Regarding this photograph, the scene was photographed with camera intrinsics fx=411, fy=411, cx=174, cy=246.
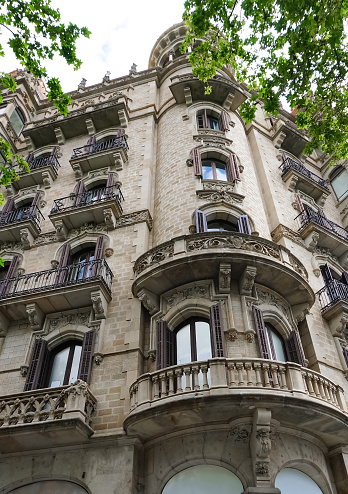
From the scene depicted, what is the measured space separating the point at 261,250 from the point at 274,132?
13.9 meters

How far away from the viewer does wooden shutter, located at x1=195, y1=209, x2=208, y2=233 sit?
1499cm

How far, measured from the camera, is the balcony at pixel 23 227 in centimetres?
1797

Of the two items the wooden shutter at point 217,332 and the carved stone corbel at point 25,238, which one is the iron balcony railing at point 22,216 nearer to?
the carved stone corbel at point 25,238

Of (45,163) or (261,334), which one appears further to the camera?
(45,163)

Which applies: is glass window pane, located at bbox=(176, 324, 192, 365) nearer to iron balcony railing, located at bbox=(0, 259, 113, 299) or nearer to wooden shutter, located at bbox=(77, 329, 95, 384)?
wooden shutter, located at bbox=(77, 329, 95, 384)

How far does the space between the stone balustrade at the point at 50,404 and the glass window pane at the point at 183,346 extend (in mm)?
2715

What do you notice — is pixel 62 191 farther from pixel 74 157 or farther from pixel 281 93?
pixel 281 93

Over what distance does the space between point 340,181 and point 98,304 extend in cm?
1777

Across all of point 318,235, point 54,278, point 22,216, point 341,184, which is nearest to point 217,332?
point 54,278

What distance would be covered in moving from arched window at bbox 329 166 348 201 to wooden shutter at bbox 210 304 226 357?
1503cm

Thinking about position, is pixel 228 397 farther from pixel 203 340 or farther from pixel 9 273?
pixel 9 273

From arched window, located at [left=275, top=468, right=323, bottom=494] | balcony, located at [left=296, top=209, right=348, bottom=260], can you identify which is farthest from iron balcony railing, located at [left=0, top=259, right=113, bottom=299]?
balcony, located at [left=296, top=209, right=348, bottom=260]

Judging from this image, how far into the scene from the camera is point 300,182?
21.3 meters

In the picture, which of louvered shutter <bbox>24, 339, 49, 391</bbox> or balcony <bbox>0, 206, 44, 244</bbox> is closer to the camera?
louvered shutter <bbox>24, 339, 49, 391</bbox>
